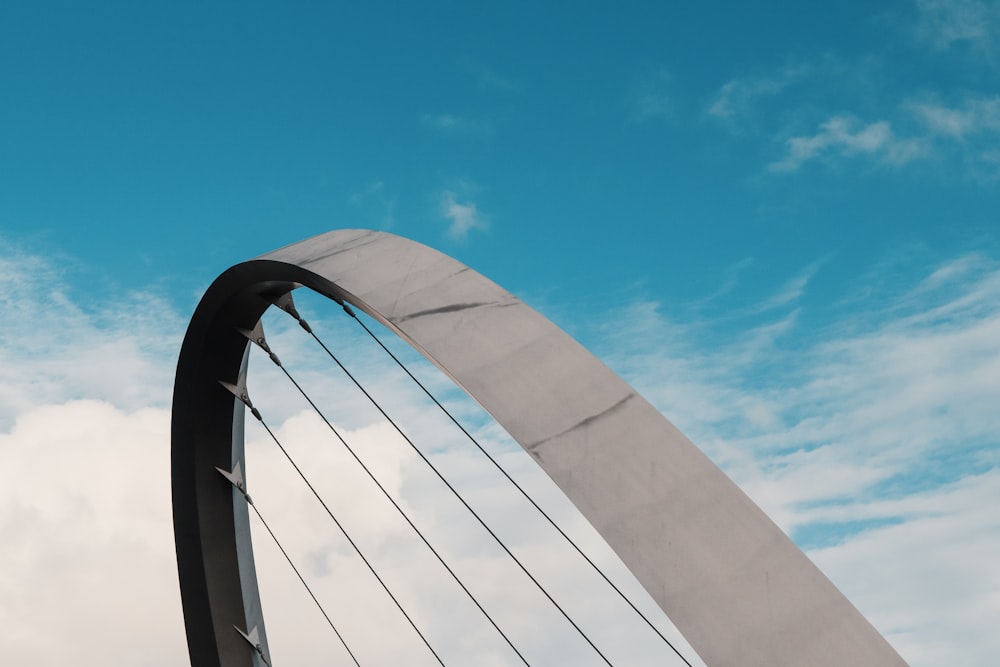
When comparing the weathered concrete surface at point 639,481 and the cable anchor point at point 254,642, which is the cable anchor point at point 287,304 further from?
the cable anchor point at point 254,642

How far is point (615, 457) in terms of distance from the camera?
586 cm

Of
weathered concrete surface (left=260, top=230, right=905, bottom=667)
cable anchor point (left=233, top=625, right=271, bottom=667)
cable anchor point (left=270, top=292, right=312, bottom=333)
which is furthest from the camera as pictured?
cable anchor point (left=233, top=625, right=271, bottom=667)

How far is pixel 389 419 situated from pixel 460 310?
6.88 ft

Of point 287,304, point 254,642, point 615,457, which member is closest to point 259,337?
point 287,304

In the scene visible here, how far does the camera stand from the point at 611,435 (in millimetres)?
6008

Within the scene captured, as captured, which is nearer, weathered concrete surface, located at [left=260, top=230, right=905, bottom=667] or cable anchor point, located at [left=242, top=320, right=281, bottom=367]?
weathered concrete surface, located at [left=260, top=230, right=905, bottom=667]

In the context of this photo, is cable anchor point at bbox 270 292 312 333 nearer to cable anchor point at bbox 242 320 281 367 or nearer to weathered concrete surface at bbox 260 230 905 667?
cable anchor point at bbox 242 320 281 367

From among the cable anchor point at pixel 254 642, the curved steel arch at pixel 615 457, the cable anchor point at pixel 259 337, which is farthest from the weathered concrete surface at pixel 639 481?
the cable anchor point at pixel 254 642

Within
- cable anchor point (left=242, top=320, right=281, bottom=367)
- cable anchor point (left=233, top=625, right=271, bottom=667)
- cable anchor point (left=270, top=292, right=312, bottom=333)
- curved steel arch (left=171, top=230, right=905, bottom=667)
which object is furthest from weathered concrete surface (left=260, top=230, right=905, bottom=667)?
cable anchor point (left=233, top=625, right=271, bottom=667)

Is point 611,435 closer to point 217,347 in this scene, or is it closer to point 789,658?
point 789,658

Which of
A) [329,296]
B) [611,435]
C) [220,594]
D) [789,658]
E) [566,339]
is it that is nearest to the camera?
[789,658]

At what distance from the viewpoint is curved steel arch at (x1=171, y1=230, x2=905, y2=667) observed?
521 cm

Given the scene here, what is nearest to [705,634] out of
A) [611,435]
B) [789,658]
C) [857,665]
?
[789,658]

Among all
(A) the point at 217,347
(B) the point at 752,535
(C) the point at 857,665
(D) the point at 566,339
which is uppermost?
(A) the point at 217,347
